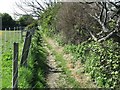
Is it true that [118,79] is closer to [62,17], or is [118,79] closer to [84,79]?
Answer: [84,79]

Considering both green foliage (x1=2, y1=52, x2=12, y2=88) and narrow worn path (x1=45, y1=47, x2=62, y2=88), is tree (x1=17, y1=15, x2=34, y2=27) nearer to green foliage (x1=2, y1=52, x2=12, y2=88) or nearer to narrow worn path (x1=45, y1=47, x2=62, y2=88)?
green foliage (x1=2, y1=52, x2=12, y2=88)

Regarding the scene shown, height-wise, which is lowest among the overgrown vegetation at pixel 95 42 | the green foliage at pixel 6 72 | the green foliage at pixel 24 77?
the green foliage at pixel 6 72

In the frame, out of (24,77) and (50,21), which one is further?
(50,21)

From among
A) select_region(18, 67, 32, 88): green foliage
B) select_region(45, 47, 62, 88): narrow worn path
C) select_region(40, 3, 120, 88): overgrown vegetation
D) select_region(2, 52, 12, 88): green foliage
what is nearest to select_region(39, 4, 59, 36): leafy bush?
select_region(40, 3, 120, 88): overgrown vegetation

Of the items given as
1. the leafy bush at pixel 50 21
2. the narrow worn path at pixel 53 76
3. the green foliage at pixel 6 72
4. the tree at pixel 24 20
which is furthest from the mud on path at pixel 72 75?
the tree at pixel 24 20

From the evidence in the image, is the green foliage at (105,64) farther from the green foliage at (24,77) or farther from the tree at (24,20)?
the tree at (24,20)

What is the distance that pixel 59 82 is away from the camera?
9555 mm

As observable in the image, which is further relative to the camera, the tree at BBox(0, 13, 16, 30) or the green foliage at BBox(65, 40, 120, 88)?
the tree at BBox(0, 13, 16, 30)

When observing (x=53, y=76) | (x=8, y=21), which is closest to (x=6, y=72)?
(x=53, y=76)

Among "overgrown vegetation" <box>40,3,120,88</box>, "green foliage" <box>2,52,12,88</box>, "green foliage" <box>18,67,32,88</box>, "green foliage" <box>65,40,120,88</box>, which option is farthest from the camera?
"overgrown vegetation" <box>40,3,120,88</box>

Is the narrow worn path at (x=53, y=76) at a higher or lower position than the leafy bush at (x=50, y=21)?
lower

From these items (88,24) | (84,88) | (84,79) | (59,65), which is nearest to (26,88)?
(84,88)

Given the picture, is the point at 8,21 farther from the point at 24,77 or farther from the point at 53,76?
the point at 24,77

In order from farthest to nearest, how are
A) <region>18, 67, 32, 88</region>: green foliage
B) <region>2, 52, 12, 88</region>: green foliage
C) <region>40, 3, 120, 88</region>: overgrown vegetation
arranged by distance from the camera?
<region>40, 3, 120, 88</region>: overgrown vegetation < <region>2, 52, 12, 88</region>: green foliage < <region>18, 67, 32, 88</region>: green foliage
